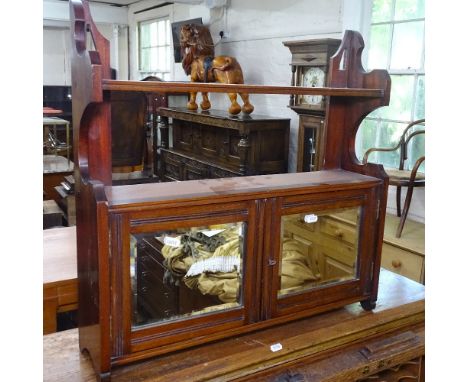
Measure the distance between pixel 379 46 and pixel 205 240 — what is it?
261cm

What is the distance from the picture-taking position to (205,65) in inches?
171

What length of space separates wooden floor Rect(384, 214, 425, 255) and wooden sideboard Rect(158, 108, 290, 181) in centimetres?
114

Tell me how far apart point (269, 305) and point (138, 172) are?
277 centimetres

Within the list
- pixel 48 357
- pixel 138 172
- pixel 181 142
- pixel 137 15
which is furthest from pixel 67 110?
pixel 48 357

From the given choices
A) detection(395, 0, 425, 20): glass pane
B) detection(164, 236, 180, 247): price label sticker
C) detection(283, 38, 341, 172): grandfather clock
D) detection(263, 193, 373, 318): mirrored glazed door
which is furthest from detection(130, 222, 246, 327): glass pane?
detection(395, 0, 425, 20): glass pane

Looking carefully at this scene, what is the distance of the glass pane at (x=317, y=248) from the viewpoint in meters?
1.29

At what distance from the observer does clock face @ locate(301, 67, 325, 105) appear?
3247 millimetres

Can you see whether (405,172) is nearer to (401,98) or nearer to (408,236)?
(408,236)

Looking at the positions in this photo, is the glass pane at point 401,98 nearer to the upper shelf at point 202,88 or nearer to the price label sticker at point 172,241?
the upper shelf at point 202,88

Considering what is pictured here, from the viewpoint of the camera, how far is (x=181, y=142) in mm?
5000

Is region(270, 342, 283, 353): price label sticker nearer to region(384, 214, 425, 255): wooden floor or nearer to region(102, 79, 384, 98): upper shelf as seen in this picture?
region(102, 79, 384, 98): upper shelf

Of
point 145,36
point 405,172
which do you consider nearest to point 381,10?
point 405,172
